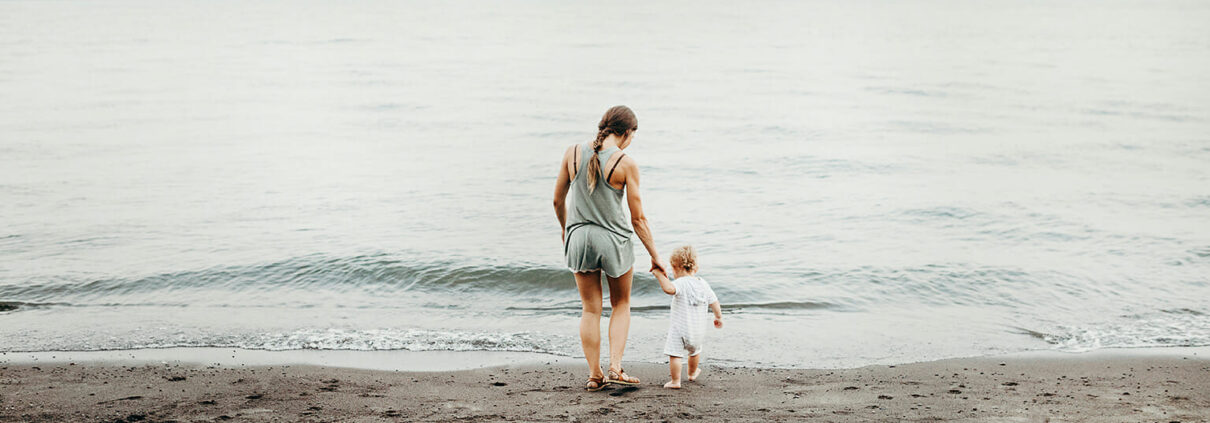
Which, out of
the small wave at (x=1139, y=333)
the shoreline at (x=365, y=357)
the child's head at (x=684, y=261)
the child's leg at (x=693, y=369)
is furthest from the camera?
the small wave at (x=1139, y=333)

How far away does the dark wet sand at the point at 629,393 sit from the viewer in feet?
15.1

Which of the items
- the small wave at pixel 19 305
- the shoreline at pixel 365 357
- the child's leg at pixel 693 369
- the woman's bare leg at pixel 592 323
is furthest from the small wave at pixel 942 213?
the small wave at pixel 19 305

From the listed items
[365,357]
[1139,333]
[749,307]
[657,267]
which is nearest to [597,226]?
[657,267]

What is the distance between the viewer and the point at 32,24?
48438 millimetres

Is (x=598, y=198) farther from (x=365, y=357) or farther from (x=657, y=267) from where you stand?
(x=365, y=357)

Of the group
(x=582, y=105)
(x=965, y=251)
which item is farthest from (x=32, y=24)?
(x=965, y=251)

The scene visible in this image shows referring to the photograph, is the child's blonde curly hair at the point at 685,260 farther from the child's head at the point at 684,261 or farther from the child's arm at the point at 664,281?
the child's arm at the point at 664,281

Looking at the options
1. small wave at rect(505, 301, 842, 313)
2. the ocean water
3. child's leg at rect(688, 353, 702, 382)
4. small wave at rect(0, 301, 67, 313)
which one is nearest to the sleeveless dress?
child's leg at rect(688, 353, 702, 382)

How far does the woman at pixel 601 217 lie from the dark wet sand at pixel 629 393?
47 centimetres

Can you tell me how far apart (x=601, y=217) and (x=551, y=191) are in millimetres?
9674

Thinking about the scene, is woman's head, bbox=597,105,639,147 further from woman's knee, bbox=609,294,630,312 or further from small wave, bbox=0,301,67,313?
small wave, bbox=0,301,67,313

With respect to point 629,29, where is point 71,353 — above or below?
below

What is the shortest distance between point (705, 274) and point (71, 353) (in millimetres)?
5460

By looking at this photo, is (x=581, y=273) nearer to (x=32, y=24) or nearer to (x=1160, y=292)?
(x=1160, y=292)
